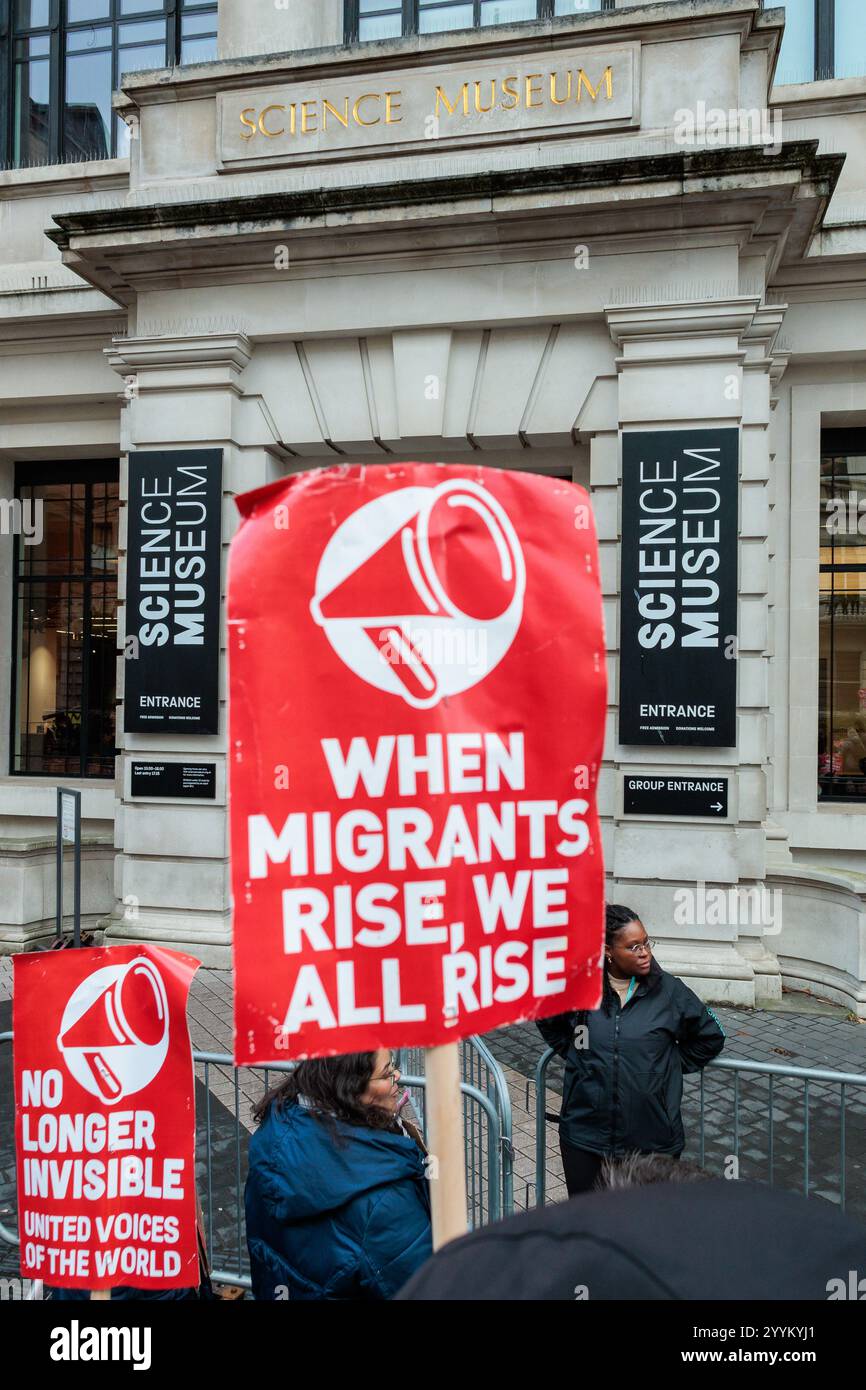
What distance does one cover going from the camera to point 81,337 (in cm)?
1059

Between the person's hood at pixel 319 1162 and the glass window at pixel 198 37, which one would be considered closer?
the person's hood at pixel 319 1162

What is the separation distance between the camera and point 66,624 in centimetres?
1192

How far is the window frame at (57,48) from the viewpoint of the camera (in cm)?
1084

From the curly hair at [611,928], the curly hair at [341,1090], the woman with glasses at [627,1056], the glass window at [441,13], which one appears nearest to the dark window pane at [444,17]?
the glass window at [441,13]

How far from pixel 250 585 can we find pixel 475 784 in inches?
25.7

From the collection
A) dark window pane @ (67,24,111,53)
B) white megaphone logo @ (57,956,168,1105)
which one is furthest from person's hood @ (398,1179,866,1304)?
dark window pane @ (67,24,111,53)

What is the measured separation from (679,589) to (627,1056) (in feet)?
17.4

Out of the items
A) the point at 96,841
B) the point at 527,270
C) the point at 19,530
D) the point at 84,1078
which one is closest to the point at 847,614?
the point at 527,270

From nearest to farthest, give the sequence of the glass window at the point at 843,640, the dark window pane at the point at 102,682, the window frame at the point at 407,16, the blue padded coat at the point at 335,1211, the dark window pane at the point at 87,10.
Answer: the blue padded coat at the point at 335,1211, the window frame at the point at 407,16, the glass window at the point at 843,640, the dark window pane at the point at 87,10, the dark window pane at the point at 102,682

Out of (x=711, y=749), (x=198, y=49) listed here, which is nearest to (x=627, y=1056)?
(x=711, y=749)

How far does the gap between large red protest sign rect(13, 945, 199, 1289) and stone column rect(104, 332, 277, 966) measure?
20.6ft

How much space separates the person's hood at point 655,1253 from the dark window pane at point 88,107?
12.5 meters

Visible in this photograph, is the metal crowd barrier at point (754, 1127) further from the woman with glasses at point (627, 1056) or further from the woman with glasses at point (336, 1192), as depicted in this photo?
the woman with glasses at point (336, 1192)
